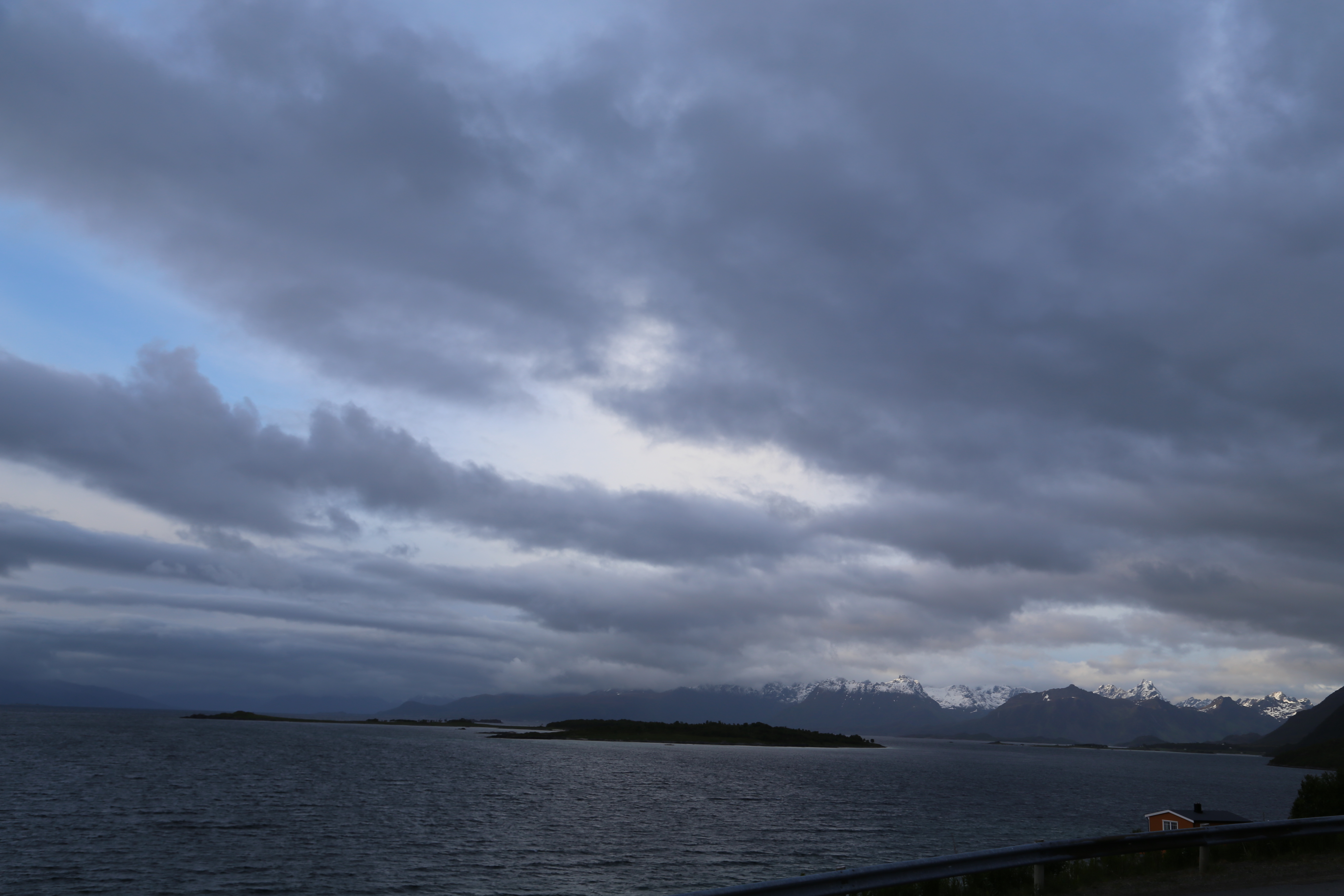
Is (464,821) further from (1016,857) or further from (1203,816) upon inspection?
(1016,857)

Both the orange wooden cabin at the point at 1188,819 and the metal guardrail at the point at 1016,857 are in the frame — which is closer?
the metal guardrail at the point at 1016,857

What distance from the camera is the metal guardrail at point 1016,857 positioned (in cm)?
1283

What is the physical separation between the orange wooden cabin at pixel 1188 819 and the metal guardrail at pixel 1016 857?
90.3 feet

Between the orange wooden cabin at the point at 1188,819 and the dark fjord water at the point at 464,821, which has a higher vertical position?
the orange wooden cabin at the point at 1188,819

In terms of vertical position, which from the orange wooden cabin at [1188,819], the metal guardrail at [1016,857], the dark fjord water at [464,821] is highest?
the metal guardrail at [1016,857]

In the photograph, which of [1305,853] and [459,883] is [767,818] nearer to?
[459,883]

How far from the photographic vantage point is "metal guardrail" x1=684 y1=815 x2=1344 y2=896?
1283cm

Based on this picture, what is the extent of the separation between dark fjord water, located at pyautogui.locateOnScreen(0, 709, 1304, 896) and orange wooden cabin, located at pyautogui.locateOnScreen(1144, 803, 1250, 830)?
14210 millimetres

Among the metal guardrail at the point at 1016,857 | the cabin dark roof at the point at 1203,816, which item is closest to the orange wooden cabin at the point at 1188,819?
the cabin dark roof at the point at 1203,816

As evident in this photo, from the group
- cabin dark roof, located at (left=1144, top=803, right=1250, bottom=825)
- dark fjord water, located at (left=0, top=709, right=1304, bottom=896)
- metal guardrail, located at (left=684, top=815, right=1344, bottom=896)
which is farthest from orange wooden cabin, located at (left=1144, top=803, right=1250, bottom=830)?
metal guardrail, located at (left=684, top=815, right=1344, bottom=896)

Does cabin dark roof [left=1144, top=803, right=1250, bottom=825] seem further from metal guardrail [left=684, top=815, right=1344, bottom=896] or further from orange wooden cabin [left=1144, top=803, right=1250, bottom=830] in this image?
metal guardrail [left=684, top=815, right=1344, bottom=896]

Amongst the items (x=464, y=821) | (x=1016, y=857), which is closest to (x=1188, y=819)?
(x=1016, y=857)

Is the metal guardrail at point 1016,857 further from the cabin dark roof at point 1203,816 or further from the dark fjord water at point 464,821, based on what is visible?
the dark fjord water at point 464,821

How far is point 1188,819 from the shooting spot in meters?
43.3
